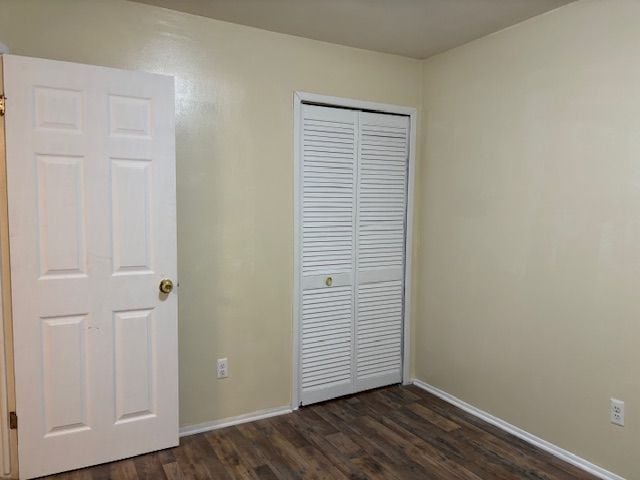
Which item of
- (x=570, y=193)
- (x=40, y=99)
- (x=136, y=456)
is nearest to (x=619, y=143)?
(x=570, y=193)

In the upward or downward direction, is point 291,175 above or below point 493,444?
above

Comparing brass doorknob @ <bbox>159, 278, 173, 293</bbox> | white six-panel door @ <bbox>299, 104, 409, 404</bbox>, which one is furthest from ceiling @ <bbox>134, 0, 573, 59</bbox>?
brass doorknob @ <bbox>159, 278, 173, 293</bbox>

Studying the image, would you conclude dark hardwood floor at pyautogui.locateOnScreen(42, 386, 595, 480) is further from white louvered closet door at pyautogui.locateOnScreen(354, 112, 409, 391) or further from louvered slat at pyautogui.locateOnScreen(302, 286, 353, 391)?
white louvered closet door at pyautogui.locateOnScreen(354, 112, 409, 391)

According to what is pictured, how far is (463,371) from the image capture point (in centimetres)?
317

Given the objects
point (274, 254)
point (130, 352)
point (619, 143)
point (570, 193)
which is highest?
point (619, 143)

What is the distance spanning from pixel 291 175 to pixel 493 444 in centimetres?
203

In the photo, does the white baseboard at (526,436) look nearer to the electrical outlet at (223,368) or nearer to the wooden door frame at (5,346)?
the electrical outlet at (223,368)

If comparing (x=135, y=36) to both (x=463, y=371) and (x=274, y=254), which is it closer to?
(x=274, y=254)

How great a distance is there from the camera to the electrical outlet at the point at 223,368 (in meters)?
2.84

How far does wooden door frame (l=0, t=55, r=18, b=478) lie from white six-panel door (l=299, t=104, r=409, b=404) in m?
1.62

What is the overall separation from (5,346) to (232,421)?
4.40 feet

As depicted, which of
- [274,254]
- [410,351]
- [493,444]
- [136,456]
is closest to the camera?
[136,456]

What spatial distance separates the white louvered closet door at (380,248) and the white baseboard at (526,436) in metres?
0.38

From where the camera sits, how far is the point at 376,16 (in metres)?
2.63
